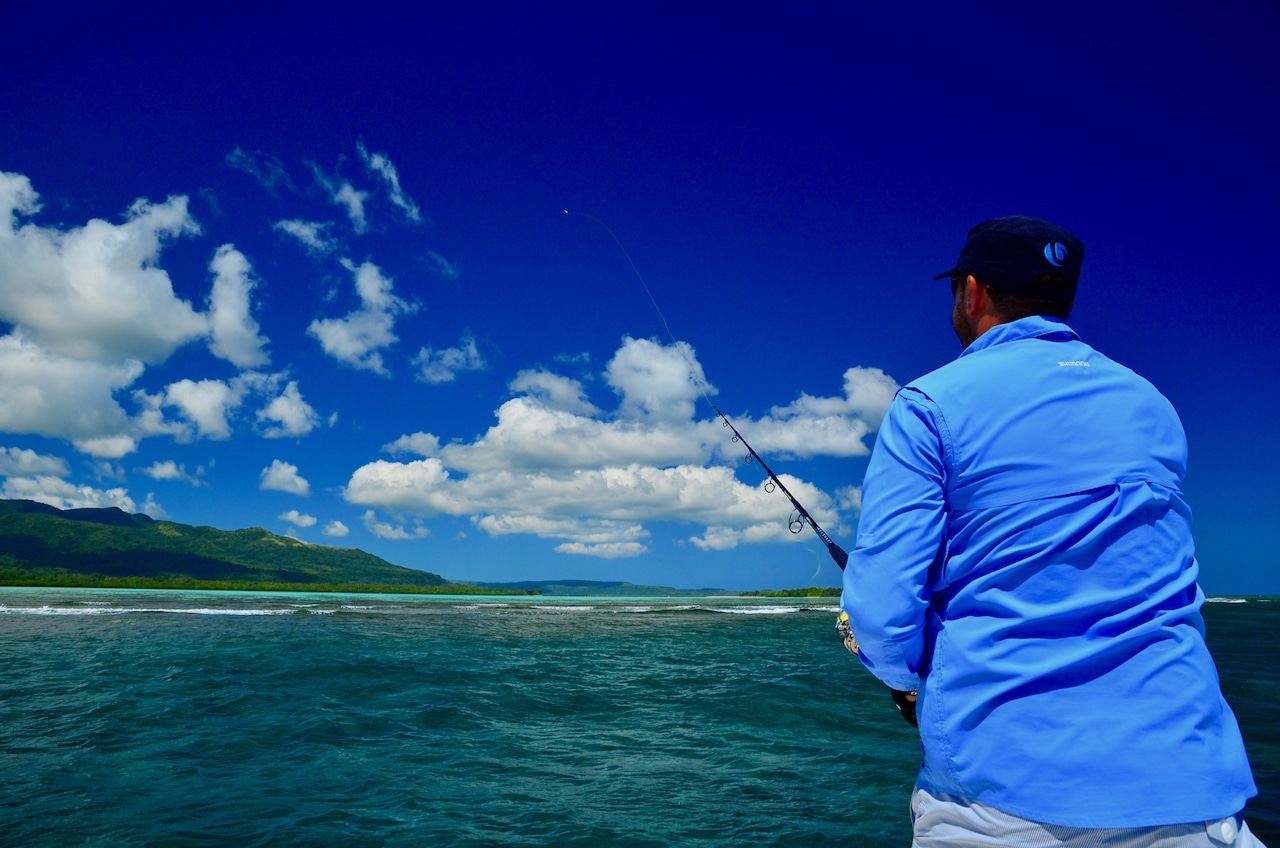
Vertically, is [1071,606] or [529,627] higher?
[1071,606]

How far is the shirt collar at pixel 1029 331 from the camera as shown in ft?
6.03

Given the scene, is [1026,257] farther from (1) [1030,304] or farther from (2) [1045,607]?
(2) [1045,607]

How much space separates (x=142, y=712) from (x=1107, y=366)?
13.2 metres

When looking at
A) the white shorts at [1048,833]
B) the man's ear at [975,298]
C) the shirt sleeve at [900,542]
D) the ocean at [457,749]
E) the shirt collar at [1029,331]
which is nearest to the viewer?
the white shorts at [1048,833]

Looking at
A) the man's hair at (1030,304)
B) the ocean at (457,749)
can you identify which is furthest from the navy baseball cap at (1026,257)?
the ocean at (457,749)

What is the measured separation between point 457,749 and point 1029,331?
8.96 metres

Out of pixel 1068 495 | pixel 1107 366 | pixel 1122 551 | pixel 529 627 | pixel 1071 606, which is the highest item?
pixel 1107 366

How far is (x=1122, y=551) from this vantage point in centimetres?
157

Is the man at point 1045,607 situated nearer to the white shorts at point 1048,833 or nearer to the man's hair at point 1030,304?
the white shorts at point 1048,833

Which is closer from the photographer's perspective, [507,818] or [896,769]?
[507,818]

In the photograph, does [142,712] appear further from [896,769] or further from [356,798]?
[896,769]

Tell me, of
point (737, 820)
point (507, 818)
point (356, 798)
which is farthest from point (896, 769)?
point (356, 798)

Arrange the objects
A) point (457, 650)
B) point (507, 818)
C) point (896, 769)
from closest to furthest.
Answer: point (507, 818)
point (896, 769)
point (457, 650)

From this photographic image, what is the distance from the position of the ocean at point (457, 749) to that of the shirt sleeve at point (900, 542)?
523 centimetres
